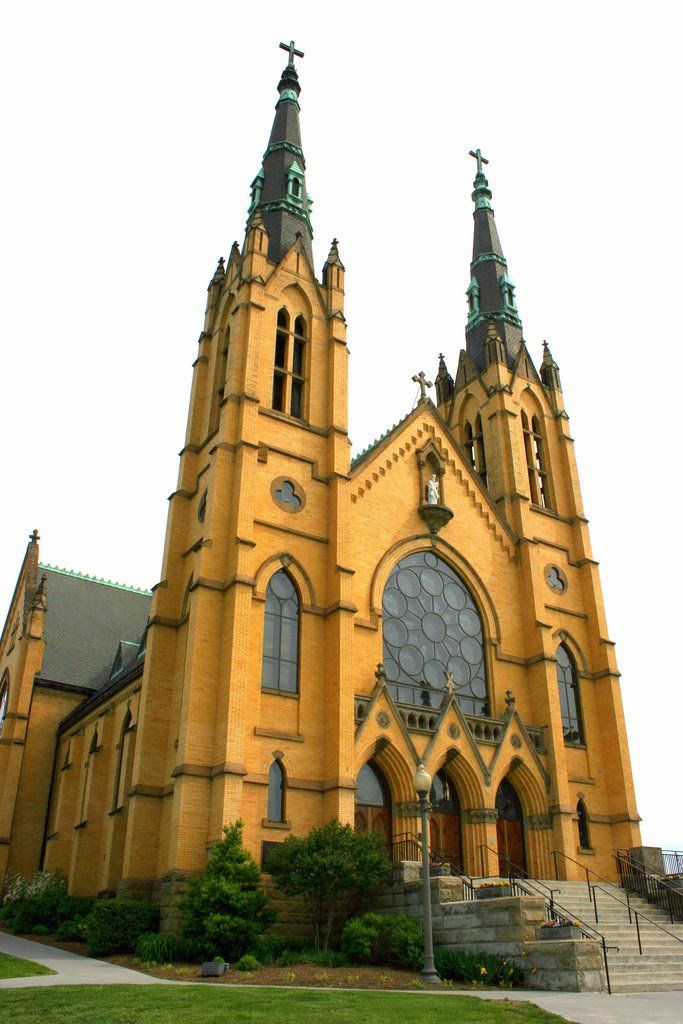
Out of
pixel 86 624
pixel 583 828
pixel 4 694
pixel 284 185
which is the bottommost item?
pixel 583 828

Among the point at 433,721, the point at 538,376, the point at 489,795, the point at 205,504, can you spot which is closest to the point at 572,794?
the point at 489,795

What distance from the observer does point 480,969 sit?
15891 millimetres

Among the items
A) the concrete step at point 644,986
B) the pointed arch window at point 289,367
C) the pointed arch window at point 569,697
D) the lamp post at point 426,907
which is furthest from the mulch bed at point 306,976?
the pointed arch window at point 289,367

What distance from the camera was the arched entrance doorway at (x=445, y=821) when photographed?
83.1 feet

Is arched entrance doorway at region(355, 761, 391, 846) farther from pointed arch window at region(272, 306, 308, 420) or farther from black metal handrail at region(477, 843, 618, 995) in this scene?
pointed arch window at region(272, 306, 308, 420)

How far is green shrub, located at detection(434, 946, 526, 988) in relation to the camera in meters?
15.7

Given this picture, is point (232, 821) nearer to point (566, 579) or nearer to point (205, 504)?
point (205, 504)

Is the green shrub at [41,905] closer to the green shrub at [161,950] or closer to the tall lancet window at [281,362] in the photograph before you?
the green shrub at [161,950]

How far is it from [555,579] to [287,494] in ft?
38.4

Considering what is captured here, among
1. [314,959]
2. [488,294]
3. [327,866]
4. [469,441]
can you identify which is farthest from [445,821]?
[488,294]

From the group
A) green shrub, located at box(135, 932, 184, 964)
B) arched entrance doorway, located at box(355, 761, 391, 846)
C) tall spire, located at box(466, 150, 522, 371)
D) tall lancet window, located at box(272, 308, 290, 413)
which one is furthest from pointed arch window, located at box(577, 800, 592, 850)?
tall spire, located at box(466, 150, 522, 371)

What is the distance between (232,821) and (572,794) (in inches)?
500

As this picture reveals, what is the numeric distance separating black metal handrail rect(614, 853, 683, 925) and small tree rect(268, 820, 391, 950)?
988cm

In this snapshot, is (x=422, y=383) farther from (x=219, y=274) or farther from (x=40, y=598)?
(x=40, y=598)
